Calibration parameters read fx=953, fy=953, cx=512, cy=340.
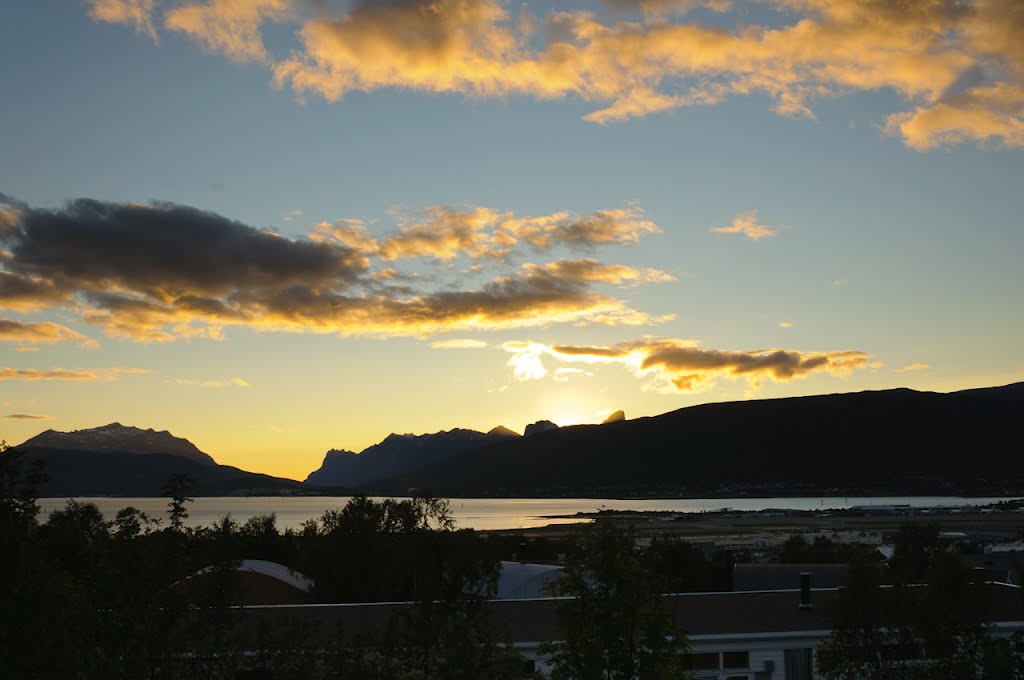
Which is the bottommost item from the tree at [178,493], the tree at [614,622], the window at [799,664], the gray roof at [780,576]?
the window at [799,664]

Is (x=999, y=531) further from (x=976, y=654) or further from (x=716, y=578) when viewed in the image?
(x=976, y=654)

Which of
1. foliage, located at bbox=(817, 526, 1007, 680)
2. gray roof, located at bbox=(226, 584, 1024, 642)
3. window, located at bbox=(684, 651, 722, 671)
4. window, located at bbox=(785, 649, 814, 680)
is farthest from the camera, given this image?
window, located at bbox=(785, 649, 814, 680)

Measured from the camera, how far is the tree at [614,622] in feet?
42.9

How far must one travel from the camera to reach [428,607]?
58.1 ft

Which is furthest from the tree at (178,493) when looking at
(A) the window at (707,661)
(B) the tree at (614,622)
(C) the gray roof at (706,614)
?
(A) the window at (707,661)

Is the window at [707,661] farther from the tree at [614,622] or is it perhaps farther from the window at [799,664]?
the tree at [614,622]

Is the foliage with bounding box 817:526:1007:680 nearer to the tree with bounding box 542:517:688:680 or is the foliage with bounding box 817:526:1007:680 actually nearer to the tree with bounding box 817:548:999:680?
the tree with bounding box 817:548:999:680

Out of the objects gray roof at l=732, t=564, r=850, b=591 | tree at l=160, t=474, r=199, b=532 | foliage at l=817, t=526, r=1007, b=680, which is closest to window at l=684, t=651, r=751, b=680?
foliage at l=817, t=526, r=1007, b=680

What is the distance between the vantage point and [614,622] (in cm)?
1343

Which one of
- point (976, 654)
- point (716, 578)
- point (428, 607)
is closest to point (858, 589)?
point (976, 654)

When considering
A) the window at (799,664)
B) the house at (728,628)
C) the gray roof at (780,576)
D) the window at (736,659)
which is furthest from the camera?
the gray roof at (780,576)

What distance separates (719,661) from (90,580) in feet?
68.9

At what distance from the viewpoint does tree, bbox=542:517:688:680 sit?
13086 millimetres

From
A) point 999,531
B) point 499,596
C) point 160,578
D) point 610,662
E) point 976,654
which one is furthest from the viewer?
point 999,531
